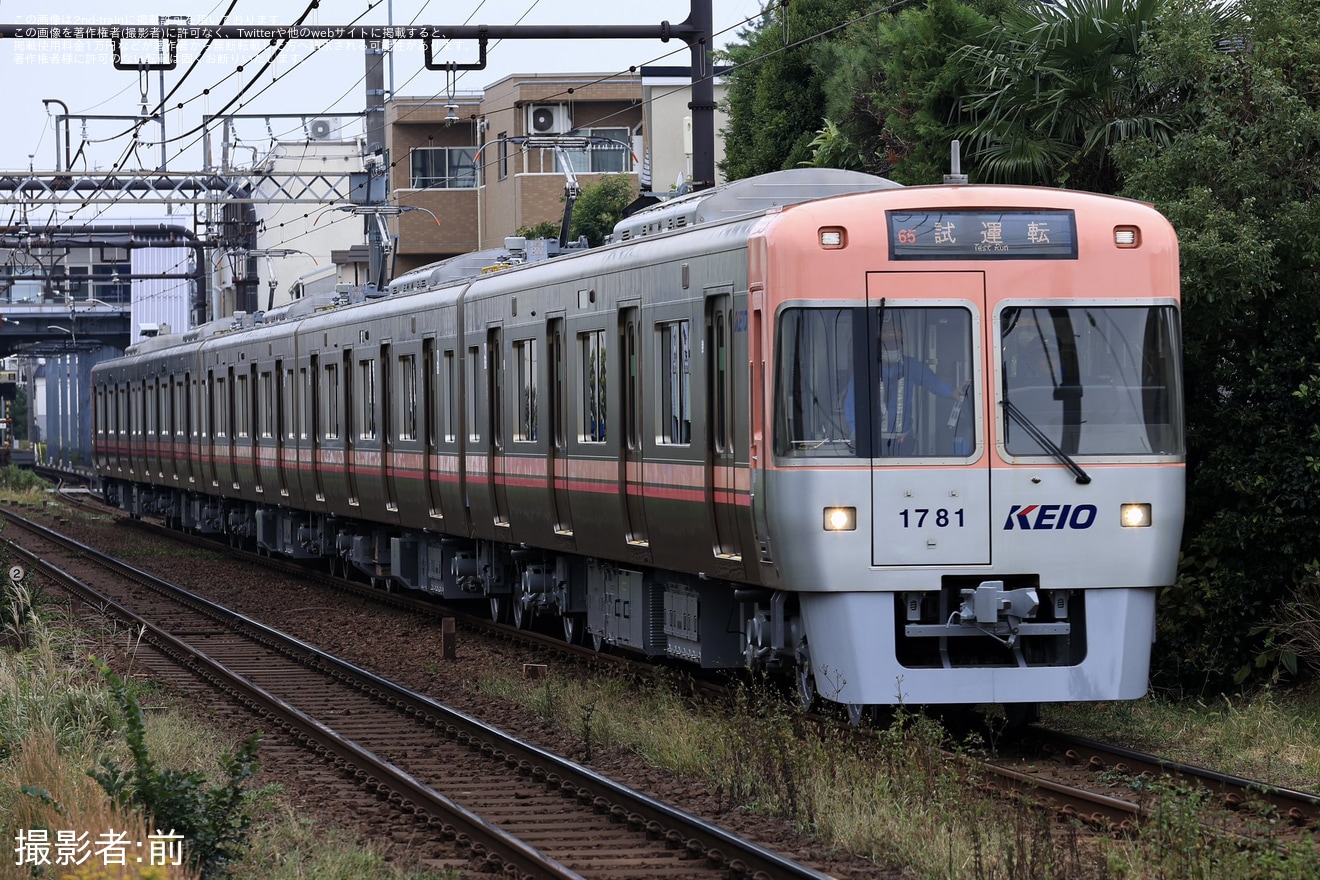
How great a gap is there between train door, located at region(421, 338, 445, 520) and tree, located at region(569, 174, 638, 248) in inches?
1017

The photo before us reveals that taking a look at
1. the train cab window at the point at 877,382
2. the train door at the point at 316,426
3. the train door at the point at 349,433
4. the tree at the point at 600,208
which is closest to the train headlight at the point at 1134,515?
the train cab window at the point at 877,382

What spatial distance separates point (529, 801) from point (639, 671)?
14.6 feet

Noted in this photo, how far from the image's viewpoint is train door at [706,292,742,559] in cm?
1186

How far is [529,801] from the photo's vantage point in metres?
10.4

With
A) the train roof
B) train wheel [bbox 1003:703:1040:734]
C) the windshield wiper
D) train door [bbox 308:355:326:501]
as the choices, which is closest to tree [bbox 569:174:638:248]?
train door [bbox 308:355:326:501]

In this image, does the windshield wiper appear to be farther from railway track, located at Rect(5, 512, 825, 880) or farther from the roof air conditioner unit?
the roof air conditioner unit

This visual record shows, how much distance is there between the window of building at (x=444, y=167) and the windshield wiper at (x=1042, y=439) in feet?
153

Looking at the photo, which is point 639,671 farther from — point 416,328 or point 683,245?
point 416,328

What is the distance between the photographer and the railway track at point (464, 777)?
8.77 metres

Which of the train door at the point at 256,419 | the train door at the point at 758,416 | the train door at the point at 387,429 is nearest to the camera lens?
the train door at the point at 758,416

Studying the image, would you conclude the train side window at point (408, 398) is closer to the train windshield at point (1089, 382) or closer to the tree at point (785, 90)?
the tree at point (785, 90)

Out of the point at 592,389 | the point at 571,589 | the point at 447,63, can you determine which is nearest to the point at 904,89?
the point at 447,63

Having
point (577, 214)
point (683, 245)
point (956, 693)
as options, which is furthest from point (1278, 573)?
point (577, 214)

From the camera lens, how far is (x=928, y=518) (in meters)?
10.9
